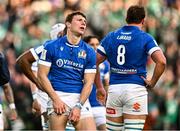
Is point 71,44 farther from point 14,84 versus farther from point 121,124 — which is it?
point 14,84

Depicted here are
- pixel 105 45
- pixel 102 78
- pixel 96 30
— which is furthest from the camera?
pixel 96 30

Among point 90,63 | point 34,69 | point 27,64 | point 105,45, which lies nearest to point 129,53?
point 105,45

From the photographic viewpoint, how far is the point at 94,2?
1018 inches

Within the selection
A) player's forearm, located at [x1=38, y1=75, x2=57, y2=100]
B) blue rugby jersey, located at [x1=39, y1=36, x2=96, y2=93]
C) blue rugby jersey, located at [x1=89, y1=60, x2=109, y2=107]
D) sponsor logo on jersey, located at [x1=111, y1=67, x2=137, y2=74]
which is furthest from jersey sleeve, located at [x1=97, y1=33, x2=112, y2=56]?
blue rugby jersey, located at [x1=89, y1=60, x2=109, y2=107]

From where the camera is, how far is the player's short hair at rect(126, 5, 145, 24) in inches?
506

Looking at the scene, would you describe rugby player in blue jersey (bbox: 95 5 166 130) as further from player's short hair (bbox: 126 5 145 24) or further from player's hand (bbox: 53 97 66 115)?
player's hand (bbox: 53 97 66 115)

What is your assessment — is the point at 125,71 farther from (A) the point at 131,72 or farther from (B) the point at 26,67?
(B) the point at 26,67

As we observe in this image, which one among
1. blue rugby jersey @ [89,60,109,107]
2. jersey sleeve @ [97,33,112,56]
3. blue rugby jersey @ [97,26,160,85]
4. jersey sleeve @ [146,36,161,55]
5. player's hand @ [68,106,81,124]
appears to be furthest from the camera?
blue rugby jersey @ [89,60,109,107]

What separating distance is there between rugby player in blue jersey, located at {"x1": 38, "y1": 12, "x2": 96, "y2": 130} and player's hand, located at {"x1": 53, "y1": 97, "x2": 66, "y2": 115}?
4 cm

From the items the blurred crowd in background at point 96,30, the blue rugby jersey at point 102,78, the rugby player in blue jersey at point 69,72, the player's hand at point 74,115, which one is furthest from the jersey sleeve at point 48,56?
the blurred crowd in background at point 96,30

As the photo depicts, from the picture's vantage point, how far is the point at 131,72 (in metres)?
12.9

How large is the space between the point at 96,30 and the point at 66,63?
40.9ft

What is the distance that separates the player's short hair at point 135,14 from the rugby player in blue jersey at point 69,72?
82cm

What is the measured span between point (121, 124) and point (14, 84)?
10.1 metres
